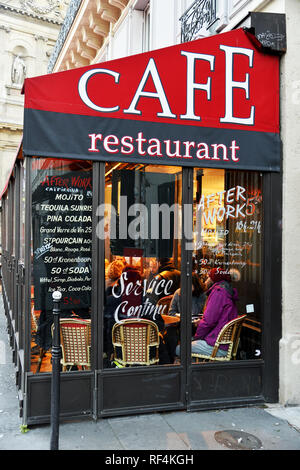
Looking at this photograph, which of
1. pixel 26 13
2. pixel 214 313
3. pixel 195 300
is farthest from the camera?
pixel 26 13

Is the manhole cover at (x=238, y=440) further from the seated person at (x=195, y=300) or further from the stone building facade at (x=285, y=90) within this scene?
the seated person at (x=195, y=300)

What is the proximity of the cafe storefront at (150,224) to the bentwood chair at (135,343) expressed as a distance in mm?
13

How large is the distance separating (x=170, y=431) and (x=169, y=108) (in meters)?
3.59

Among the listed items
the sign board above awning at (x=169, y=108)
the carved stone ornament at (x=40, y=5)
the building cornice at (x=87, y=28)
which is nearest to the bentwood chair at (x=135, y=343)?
the sign board above awning at (x=169, y=108)

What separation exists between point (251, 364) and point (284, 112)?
3211 millimetres

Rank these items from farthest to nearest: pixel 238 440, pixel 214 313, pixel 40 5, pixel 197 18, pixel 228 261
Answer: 1. pixel 40 5
2. pixel 197 18
3. pixel 228 261
4. pixel 214 313
5. pixel 238 440

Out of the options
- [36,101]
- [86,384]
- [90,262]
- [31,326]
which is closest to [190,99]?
[36,101]

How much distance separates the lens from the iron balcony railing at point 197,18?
6152 mm

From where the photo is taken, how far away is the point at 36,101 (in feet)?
14.4

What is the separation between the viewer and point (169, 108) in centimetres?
486

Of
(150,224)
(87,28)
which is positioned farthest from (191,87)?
(87,28)

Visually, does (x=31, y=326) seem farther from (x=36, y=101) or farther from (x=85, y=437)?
(x=36, y=101)

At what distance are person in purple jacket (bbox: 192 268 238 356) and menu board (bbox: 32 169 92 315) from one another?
1.53m

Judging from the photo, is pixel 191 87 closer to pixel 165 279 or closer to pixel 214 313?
pixel 165 279
